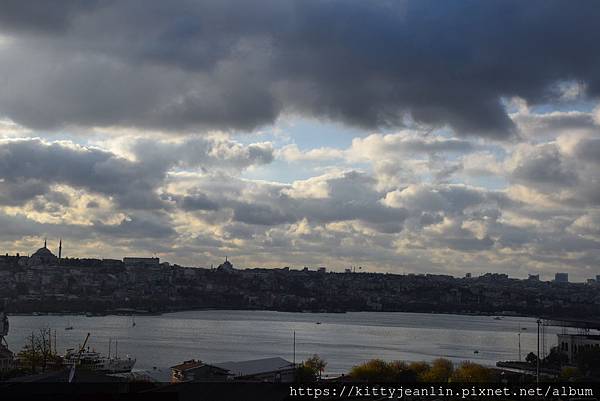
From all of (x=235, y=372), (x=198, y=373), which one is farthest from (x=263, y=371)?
(x=198, y=373)

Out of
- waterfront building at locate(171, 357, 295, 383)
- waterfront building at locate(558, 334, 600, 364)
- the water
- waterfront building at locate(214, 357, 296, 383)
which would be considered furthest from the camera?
the water

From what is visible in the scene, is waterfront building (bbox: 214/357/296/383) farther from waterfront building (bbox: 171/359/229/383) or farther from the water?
the water

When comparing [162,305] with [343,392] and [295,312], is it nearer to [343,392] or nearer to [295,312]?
[295,312]

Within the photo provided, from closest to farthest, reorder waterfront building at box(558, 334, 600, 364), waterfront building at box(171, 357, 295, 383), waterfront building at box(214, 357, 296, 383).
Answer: waterfront building at box(171, 357, 295, 383) < waterfront building at box(214, 357, 296, 383) < waterfront building at box(558, 334, 600, 364)

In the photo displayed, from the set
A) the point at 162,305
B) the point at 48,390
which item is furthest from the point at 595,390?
the point at 162,305

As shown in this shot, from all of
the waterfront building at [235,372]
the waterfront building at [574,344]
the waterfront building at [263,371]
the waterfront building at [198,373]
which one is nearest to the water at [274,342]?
the waterfront building at [574,344]

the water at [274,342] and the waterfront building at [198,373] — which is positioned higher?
the waterfront building at [198,373]

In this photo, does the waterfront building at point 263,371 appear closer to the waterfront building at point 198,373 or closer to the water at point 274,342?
the waterfront building at point 198,373

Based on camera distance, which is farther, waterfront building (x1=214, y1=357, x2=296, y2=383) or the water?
the water

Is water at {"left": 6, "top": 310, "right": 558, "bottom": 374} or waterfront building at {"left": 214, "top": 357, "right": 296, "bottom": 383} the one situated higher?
waterfront building at {"left": 214, "top": 357, "right": 296, "bottom": 383}

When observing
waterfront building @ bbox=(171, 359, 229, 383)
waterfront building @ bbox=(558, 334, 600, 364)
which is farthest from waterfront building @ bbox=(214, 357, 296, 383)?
waterfront building @ bbox=(558, 334, 600, 364)

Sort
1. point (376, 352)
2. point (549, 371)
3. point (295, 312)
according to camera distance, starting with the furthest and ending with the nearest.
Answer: point (295, 312), point (376, 352), point (549, 371)
